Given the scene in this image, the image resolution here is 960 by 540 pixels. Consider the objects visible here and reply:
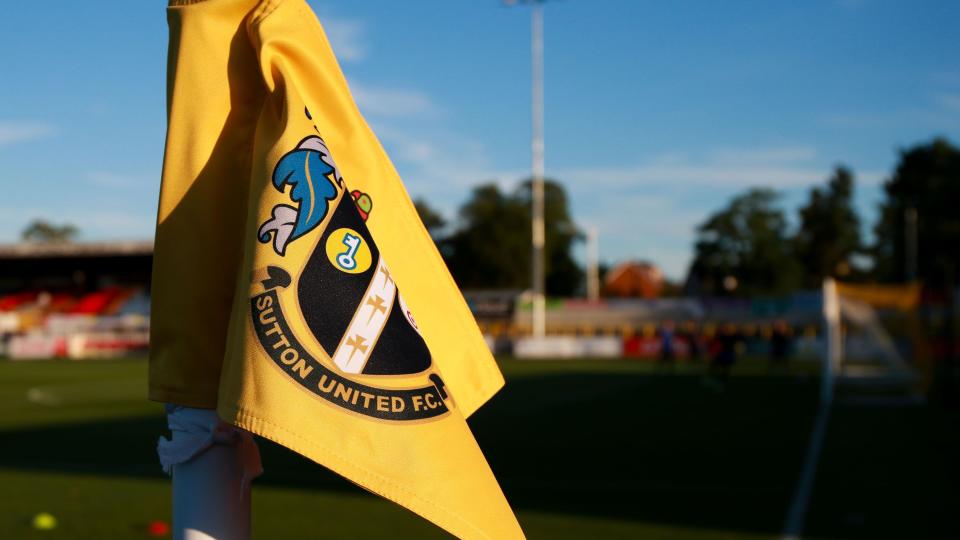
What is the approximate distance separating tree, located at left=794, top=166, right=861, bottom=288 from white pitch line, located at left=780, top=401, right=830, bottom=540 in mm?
87904

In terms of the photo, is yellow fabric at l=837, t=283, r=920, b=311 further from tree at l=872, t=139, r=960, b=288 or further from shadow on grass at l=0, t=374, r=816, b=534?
tree at l=872, t=139, r=960, b=288

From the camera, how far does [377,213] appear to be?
5.56ft

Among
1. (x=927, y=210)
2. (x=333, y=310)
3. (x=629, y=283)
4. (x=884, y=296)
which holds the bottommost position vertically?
(x=629, y=283)

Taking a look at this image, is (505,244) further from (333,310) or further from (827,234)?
(333,310)

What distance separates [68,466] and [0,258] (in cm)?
5992

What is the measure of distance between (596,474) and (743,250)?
8855cm

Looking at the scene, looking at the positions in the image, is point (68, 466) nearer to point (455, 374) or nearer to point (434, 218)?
point (455, 374)

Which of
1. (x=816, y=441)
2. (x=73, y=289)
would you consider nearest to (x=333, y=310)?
(x=816, y=441)

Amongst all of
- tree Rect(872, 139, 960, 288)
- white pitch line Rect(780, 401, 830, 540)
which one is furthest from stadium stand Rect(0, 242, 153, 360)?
tree Rect(872, 139, 960, 288)

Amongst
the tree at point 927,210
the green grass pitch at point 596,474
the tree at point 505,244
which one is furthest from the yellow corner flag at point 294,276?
the tree at point 505,244

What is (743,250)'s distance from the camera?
315 ft

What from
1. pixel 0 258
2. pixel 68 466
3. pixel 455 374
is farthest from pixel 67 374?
pixel 0 258

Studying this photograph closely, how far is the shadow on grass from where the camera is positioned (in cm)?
890

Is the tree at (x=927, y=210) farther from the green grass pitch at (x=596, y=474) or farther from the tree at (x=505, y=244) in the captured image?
the green grass pitch at (x=596, y=474)
